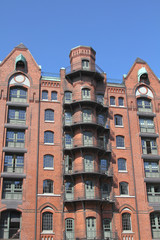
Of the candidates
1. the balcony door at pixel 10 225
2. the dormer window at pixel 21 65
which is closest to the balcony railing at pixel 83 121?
the dormer window at pixel 21 65

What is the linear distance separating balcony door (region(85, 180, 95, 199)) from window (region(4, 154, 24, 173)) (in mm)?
7741

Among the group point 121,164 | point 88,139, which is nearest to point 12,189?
point 88,139

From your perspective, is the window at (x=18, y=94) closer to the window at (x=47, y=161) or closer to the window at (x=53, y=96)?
the window at (x=53, y=96)

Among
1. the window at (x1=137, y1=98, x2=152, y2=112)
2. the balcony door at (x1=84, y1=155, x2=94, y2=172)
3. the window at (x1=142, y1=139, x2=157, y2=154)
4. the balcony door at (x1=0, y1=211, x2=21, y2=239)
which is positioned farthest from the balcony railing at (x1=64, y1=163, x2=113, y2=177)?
the window at (x1=137, y1=98, x2=152, y2=112)

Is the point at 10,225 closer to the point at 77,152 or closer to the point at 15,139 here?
the point at 15,139

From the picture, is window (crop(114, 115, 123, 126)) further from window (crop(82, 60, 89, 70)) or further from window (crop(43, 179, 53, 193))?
window (crop(43, 179, 53, 193))

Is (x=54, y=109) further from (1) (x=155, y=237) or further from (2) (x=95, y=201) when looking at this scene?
(1) (x=155, y=237)

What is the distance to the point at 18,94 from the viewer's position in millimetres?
40469

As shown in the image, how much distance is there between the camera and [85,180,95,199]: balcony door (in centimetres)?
3538

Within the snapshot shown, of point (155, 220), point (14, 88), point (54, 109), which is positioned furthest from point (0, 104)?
point (155, 220)

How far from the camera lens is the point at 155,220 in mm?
37812

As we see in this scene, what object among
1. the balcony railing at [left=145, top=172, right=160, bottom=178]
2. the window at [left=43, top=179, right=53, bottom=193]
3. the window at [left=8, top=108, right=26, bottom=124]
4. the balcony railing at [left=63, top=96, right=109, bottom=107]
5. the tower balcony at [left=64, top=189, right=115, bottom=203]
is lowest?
the tower balcony at [left=64, top=189, right=115, bottom=203]

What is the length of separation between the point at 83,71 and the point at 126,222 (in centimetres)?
1948

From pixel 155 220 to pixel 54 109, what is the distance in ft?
60.6
